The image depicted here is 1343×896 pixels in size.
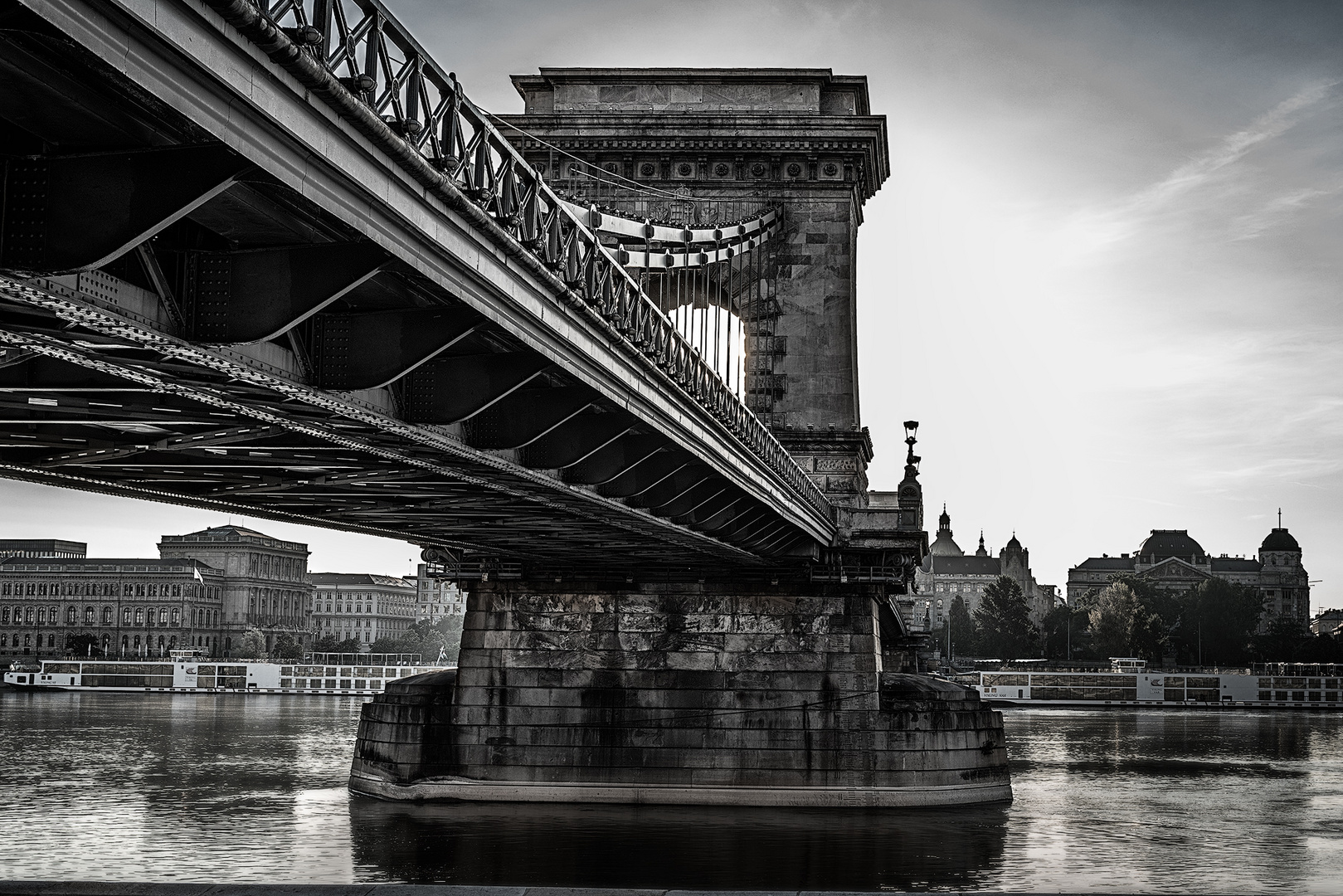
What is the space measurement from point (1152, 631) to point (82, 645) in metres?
109

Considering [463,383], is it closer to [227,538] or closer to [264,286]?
[264,286]

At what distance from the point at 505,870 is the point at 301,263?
2006 centimetres

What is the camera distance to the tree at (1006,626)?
15538cm

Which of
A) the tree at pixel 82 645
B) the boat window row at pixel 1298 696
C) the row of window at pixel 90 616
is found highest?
the row of window at pixel 90 616

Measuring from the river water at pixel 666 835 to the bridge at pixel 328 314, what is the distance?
6.31 metres

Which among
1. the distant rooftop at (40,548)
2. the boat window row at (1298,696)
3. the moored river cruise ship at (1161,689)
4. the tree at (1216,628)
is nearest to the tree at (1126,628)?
the tree at (1216,628)

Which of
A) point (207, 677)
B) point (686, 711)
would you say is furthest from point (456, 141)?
point (207, 677)

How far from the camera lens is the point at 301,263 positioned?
10914mm

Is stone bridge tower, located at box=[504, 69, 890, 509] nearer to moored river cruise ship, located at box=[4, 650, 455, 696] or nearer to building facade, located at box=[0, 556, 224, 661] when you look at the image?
moored river cruise ship, located at box=[4, 650, 455, 696]

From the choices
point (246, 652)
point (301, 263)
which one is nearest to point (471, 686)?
point (301, 263)

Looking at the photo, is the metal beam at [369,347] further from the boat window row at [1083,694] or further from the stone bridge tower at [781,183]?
the boat window row at [1083,694]

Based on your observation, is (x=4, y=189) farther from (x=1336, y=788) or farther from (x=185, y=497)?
(x=1336, y=788)

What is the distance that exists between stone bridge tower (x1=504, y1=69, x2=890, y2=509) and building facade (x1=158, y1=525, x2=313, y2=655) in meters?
132

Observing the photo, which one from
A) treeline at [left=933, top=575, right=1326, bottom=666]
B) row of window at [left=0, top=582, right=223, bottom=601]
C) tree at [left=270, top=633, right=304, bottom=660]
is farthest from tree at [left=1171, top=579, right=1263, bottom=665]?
row of window at [left=0, top=582, right=223, bottom=601]
